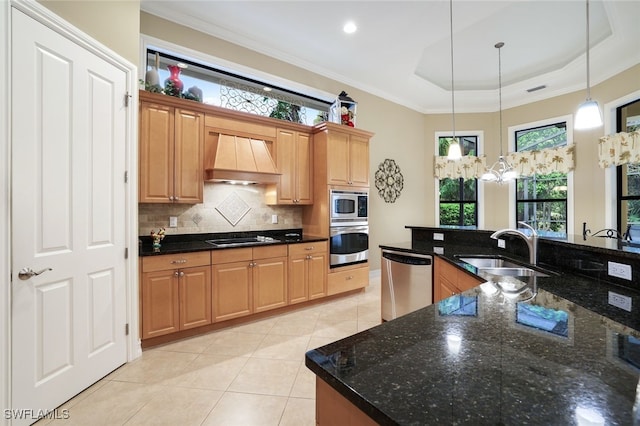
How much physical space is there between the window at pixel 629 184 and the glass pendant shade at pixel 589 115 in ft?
9.51

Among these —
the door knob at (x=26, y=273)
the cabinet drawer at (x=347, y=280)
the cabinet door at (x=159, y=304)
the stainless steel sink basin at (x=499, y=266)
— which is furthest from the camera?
the cabinet drawer at (x=347, y=280)

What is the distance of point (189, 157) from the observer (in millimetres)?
2984

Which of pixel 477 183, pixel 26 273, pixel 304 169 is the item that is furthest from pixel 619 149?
pixel 26 273

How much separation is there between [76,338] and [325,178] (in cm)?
287

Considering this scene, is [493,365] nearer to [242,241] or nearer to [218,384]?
[218,384]

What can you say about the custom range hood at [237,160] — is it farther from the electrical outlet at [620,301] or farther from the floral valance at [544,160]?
the floral valance at [544,160]

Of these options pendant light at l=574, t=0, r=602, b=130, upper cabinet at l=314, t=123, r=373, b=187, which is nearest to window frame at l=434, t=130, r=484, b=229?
upper cabinet at l=314, t=123, r=373, b=187

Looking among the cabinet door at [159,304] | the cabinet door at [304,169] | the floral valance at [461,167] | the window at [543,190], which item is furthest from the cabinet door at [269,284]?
the window at [543,190]

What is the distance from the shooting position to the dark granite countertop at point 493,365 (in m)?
0.56

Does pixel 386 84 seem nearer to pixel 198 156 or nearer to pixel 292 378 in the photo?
pixel 198 156

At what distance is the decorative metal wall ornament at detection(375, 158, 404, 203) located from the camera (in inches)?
200

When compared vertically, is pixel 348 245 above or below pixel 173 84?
below

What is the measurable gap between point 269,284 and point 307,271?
1.77 feet

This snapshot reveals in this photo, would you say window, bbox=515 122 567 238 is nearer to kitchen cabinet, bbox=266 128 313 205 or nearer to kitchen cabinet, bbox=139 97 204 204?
kitchen cabinet, bbox=266 128 313 205
